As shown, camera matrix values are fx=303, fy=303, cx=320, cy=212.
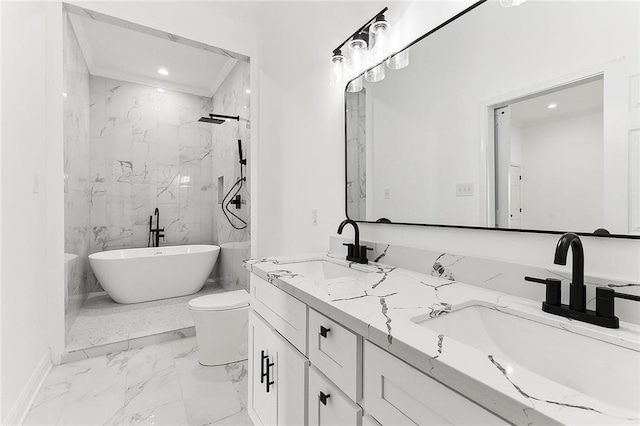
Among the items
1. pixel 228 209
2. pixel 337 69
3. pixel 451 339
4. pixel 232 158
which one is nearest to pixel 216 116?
pixel 232 158

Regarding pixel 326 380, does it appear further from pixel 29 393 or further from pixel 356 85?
pixel 29 393

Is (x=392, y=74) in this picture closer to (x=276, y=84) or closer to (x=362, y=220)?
(x=362, y=220)

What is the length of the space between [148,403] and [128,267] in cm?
193

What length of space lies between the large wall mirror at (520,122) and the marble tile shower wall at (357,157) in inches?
5.6

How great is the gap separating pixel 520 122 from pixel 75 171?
11.4 ft

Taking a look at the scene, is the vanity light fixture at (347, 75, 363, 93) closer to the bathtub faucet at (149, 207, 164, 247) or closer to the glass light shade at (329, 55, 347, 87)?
the glass light shade at (329, 55, 347, 87)

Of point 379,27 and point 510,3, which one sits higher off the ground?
point 379,27

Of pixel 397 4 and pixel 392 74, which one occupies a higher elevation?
pixel 397 4

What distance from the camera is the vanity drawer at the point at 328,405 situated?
76cm

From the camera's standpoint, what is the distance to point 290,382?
1068mm

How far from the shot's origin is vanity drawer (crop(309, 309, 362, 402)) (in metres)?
0.75

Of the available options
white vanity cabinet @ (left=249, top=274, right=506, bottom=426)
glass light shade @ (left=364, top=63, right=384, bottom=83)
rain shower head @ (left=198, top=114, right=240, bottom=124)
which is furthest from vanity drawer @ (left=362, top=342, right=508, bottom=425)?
rain shower head @ (left=198, top=114, right=240, bottom=124)

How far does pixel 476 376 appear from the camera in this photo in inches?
18.9

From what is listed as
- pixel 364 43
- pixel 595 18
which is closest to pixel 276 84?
Answer: pixel 364 43
